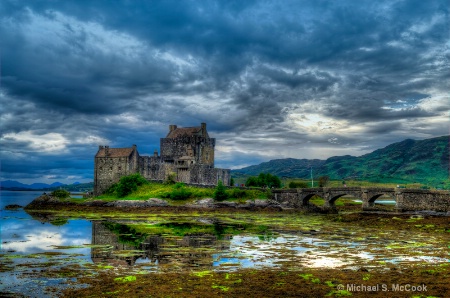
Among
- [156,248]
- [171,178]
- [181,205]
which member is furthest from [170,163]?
[156,248]

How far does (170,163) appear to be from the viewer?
85.0 metres

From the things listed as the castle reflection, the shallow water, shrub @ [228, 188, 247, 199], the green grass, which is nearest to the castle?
the green grass

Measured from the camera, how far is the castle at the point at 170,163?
81.8 m

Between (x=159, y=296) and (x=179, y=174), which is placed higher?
(x=179, y=174)

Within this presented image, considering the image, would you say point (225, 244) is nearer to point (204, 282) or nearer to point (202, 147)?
point (204, 282)

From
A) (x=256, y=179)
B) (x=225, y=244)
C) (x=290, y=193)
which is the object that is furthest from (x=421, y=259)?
(x=256, y=179)

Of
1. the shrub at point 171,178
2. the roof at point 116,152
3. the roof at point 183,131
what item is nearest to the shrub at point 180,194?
the shrub at point 171,178

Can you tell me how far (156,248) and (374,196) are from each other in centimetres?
5177

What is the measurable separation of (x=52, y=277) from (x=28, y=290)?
220 cm

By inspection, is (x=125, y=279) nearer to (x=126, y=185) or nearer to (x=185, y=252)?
(x=185, y=252)

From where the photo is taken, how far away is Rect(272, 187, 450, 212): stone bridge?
5609 cm

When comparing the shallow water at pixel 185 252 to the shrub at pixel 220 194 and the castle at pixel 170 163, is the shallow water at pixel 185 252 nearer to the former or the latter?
the shrub at pixel 220 194

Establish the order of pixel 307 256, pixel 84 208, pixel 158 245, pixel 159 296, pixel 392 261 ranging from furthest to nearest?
pixel 84 208
pixel 158 245
pixel 307 256
pixel 392 261
pixel 159 296

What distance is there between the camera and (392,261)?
20578 mm
